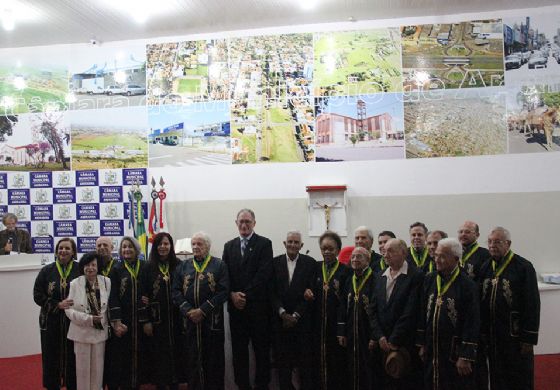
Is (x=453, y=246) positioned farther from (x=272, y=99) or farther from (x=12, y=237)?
(x=12, y=237)

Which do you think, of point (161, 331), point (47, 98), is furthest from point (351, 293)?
point (47, 98)

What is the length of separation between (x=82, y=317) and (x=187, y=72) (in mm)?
4116

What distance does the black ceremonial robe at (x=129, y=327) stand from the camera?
14.8ft

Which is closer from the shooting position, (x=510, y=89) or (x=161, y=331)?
(x=161, y=331)

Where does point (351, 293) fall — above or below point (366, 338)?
above

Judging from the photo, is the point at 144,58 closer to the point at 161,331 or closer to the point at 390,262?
the point at 161,331

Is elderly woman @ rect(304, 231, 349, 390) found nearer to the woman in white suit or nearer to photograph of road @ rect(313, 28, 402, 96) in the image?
the woman in white suit

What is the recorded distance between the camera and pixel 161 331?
15.1ft

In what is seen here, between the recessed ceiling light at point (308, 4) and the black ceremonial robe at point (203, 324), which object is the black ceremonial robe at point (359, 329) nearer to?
the black ceremonial robe at point (203, 324)

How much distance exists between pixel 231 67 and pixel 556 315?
16.3 ft

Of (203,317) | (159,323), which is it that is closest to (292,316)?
(203,317)

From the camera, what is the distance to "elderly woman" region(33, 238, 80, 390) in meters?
4.57

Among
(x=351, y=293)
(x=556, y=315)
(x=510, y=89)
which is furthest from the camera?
(x=510, y=89)

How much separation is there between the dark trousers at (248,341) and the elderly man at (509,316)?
176 cm
